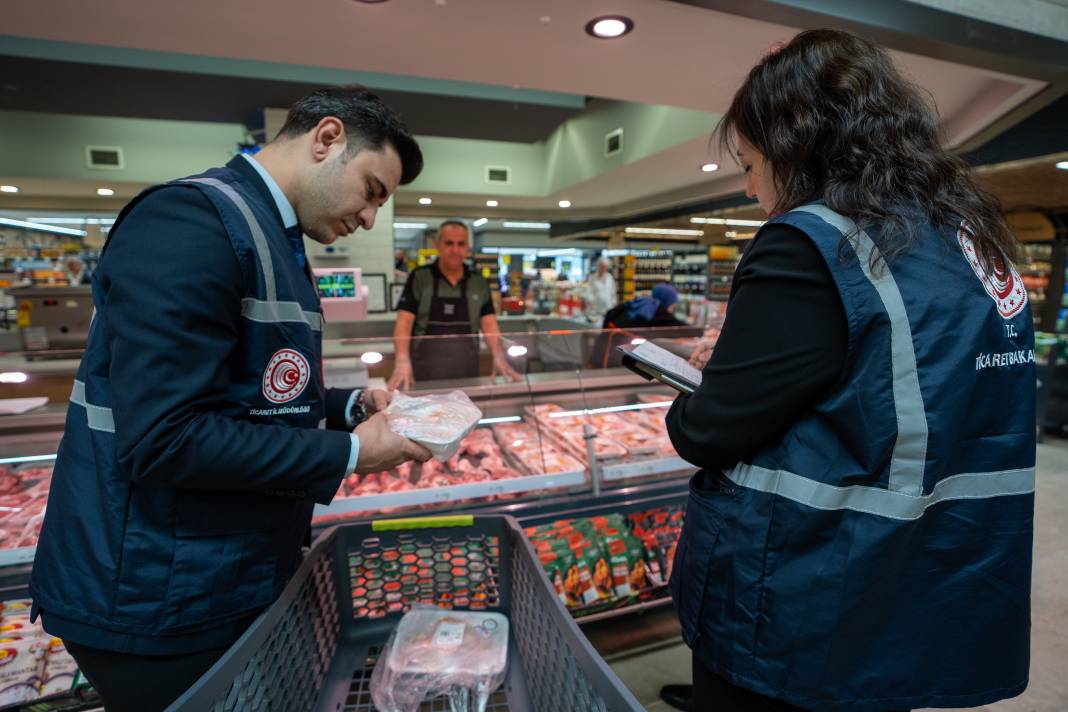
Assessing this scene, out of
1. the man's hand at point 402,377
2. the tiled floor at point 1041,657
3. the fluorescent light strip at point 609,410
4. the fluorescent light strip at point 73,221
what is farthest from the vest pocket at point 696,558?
the fluorescent light strip at point 73,221

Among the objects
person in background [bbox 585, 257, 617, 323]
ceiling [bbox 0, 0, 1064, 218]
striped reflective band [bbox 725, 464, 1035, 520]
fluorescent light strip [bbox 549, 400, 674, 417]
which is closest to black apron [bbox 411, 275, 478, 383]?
fluorescent light strip [bbox 549, 400, 674, 417]

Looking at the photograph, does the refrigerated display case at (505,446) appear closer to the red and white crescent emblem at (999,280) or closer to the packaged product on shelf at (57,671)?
the packaged product on shelf at (57,671)

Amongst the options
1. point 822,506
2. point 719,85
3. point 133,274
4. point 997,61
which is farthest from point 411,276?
point 997,61

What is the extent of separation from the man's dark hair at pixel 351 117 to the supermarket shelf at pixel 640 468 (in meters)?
1.55

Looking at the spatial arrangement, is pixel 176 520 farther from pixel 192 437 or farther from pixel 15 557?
pixel 15 557

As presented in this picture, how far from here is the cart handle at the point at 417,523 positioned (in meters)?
1.22

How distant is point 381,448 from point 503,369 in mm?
1901

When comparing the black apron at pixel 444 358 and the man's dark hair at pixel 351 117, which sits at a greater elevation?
the man's dark hair at pixel 351 117

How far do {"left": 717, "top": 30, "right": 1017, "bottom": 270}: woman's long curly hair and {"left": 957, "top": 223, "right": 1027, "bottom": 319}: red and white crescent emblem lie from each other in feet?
0.05

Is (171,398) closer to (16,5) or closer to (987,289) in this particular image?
(987,289)

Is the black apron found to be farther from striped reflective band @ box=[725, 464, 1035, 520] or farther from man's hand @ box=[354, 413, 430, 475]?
striped reflective band @ box=[725, 464, 1035, 520]

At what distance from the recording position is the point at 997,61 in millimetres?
3332

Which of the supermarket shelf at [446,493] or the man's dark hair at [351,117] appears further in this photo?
the supermarket shelf at [446,493]

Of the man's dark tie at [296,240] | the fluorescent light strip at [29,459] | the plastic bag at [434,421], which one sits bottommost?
the fluorescent light strip at [29,459]
